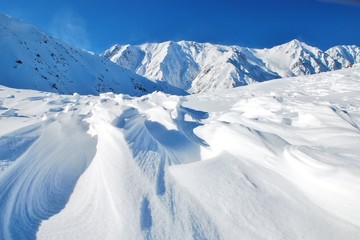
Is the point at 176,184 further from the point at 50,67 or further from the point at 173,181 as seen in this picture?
the point at 50,67

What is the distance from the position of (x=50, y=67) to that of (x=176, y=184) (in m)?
66.8

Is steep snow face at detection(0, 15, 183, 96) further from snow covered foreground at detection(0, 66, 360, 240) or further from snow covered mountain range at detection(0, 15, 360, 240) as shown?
snow covered foreground at detection(0, 66, 360, 240)

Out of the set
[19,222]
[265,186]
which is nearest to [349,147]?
[265,186]

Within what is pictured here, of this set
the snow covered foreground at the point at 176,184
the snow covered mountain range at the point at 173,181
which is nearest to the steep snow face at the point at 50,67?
the snow covered mountain range at the point at 173,181

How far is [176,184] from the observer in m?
2.24

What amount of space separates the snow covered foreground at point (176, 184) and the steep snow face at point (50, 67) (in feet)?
159

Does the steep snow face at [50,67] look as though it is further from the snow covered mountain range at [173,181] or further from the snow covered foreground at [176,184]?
the snow covered foreground at [176,184]

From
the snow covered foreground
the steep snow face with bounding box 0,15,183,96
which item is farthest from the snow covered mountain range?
the steep snow face with bounding box 0,15,183,96

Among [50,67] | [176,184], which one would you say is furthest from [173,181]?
[50,67]

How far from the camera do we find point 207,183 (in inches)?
85.8

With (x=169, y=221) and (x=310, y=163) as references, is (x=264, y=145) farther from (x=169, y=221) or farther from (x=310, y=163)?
(x=169, y=221)

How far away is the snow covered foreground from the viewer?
69.1 inches

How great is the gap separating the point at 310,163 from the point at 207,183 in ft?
2.64

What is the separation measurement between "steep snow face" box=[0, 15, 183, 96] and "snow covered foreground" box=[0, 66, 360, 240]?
48.3 m
